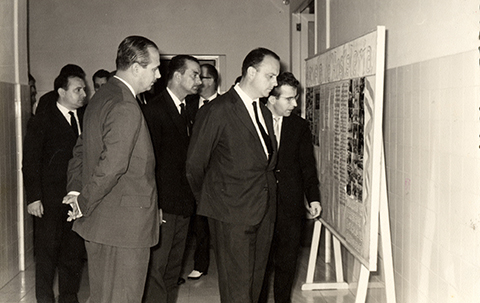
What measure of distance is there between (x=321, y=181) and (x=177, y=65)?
4.60 ft

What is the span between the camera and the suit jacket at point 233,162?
9.05ft

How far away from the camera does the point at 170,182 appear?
10.8ft

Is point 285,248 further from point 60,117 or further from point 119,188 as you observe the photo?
point 60,117

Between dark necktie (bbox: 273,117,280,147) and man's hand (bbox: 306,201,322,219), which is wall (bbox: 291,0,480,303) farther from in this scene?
dark necktie (bbox: 273,117,280,147)

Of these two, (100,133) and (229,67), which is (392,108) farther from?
(229,67)

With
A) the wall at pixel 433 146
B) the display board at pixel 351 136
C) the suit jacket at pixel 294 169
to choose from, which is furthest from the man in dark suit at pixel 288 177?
the wall at pixel 433 146

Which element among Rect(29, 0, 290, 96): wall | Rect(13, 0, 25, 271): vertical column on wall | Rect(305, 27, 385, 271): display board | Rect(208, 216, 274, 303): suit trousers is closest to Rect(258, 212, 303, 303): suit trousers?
Rect(305, 27, 385, 271): display board

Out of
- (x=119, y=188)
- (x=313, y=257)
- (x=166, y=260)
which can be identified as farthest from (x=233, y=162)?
(x=313, y=257)

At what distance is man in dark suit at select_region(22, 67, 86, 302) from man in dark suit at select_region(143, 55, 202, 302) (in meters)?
0.74

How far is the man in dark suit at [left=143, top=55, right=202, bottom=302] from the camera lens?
3195 millimetres

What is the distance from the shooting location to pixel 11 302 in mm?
4070

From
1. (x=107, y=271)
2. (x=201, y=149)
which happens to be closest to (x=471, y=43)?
(x=201, y=149)

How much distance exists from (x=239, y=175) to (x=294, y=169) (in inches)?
33.9

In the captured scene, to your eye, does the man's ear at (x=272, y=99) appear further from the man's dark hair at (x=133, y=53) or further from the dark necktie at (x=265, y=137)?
the man's dark hair at (x=133, y=53)
